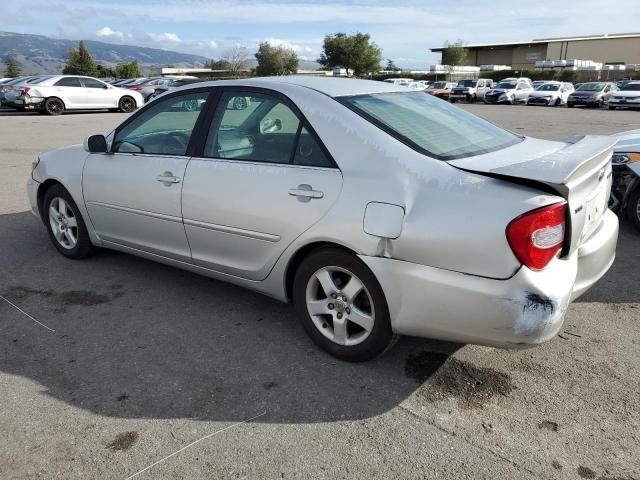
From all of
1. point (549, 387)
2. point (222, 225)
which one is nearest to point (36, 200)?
point (222, 225)

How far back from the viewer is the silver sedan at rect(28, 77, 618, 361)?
258cm

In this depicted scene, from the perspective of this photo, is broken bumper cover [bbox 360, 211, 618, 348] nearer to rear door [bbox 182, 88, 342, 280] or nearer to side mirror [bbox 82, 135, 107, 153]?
rear door [bbox 182, 88, 342, 280]

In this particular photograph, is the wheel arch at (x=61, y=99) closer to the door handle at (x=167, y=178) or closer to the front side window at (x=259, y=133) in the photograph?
the door handle at (x=167, y=178)

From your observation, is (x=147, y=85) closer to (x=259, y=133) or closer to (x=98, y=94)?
(x=98, y=94)

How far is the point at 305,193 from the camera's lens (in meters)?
3.11

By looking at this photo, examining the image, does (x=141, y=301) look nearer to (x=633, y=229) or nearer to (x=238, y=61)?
(x=633, y=229)

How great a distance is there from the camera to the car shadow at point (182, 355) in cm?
284

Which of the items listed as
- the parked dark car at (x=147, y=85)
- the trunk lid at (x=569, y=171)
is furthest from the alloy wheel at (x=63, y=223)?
the parked dark car at (x=147, y=85)

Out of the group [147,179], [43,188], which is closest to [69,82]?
[43,188]

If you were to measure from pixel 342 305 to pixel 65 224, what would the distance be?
10.00 ft

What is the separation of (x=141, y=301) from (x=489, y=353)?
8.21 feet

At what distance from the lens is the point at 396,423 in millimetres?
2672

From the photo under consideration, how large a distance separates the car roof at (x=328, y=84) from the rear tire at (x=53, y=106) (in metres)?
21.1

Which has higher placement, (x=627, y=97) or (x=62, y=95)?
(x=627, y=97)
